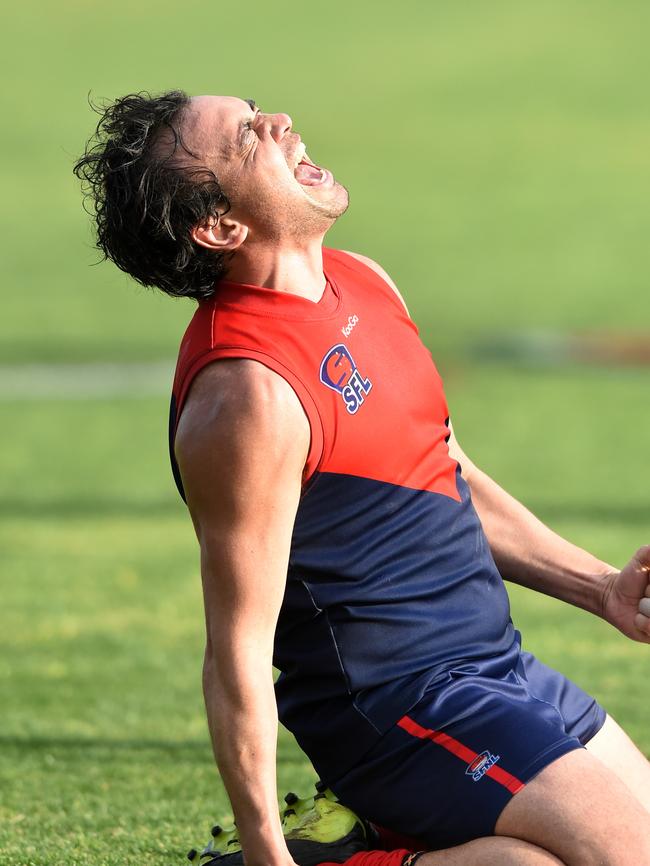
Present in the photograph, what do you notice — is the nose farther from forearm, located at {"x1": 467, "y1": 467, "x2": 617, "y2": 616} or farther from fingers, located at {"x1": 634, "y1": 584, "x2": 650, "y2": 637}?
fingers, located at {"x1": 634, "y1": 584, "x2": 650, "y2": 637}

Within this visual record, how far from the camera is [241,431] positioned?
3002mm

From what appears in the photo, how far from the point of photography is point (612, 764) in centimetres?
361

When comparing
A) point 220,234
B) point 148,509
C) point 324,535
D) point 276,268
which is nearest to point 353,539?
point 324,535

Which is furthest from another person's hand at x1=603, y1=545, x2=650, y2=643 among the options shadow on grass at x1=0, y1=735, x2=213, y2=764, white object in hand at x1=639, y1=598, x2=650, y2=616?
shadow on grass at x1=0, y1=735, x2=213, y2=764

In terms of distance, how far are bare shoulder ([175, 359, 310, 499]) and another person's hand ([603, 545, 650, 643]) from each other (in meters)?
0.99

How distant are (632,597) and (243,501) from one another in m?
1.16

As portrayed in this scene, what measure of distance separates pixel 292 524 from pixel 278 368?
1.08ft

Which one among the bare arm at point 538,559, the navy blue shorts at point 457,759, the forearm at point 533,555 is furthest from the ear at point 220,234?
the navy blue shorts at point 457,759

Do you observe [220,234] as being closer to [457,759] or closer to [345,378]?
[345,378]

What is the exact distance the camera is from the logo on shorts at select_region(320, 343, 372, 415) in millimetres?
3212

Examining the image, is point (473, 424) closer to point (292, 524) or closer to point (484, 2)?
point (292, 524)

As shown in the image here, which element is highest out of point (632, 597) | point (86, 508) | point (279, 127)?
point (279, 127)

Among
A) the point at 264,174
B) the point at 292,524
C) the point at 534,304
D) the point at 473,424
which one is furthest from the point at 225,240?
the point at 534,304

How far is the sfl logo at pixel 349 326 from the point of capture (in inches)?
132
